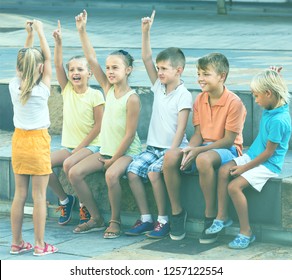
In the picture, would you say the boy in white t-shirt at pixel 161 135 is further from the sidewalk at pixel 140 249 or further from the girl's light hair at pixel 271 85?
the girl's light hair at pixel 271 85

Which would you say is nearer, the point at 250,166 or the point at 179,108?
the point at 250,166

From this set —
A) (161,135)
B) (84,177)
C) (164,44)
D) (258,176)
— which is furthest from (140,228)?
(164,44)

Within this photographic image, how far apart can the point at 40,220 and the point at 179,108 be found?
1.28 metres

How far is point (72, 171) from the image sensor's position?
286 inches

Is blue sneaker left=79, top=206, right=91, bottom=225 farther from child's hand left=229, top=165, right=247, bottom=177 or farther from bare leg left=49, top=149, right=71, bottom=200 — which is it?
child's hand left=229, top=165, right=247, bottom=177

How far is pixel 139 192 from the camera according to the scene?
7121mm

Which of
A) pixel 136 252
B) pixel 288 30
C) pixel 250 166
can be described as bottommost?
pixel 136 252

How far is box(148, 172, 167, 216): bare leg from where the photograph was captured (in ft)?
23.0

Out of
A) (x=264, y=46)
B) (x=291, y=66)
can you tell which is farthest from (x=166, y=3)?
(x=291, y=66)

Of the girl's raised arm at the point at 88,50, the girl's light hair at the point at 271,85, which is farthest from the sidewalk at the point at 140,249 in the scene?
the girl's raised arm at the point at 88,50

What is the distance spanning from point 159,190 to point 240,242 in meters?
0.72

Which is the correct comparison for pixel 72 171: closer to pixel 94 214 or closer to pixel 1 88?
pixel 94 214

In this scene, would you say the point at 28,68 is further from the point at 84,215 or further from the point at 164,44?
the point at 164,44

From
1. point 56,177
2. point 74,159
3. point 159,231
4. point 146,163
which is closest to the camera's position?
point 159,231
